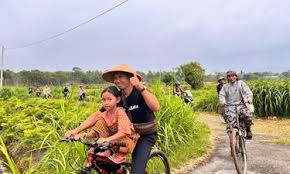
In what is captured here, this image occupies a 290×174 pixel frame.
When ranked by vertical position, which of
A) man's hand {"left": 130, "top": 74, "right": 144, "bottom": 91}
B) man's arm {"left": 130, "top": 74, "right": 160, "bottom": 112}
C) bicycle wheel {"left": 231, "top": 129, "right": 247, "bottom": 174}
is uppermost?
man's hand {"left": 130, "top": 74, "right": 144, "bottom": 91}

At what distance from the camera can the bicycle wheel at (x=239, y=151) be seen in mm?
7246

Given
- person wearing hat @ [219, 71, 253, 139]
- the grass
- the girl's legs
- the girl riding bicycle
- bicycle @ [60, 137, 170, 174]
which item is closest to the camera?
bicycle @ [60, 137, 170, 174]

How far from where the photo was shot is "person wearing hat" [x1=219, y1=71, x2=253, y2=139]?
309 inches

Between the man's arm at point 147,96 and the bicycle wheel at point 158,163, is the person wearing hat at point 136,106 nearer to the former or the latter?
the man's arm at point 147,96

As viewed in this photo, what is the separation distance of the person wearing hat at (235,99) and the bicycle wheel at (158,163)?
166cm

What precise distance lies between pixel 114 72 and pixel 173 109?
16.5 ft

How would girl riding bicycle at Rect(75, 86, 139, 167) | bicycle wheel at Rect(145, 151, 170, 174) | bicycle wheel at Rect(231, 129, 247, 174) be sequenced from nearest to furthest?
girl riding bicycle at Rect(75, 86, 139, 167) < bicycle wheel at Rect(145, 151, 170, 174) < bicycle wheel at Rect(231, 129, 247, 174)

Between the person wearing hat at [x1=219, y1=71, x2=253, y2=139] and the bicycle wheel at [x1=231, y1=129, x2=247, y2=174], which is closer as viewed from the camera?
the bicycle wheel at [x1=231, y1=129, x2=247, y2=174]

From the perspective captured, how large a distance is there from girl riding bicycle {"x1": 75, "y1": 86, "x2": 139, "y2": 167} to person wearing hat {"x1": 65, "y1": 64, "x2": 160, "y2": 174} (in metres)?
0.10

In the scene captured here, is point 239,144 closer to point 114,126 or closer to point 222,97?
point 222,97

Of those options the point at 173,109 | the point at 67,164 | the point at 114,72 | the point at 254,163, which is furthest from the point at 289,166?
the point at 114,72

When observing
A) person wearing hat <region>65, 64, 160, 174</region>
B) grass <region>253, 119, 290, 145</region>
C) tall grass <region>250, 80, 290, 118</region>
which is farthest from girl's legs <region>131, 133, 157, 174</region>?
tall grass <region>250, 80, 290, 118</region>

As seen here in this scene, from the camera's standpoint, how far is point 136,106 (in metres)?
4.75

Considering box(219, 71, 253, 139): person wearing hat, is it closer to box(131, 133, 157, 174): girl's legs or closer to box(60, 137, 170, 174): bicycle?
box(131, 133, 157, 174): girl's legs
